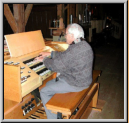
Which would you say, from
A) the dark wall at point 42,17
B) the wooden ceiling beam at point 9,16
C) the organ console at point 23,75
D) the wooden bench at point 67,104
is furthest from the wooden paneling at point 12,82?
the dark wall at point 42,17

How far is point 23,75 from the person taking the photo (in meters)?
1.87

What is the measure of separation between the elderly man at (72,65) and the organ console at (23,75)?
0.71 ft

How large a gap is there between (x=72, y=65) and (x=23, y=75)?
57 cm

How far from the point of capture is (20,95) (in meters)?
1.75

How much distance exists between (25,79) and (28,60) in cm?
47

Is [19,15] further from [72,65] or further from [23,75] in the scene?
[72,65]

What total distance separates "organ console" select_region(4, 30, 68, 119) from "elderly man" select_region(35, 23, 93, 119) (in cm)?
22

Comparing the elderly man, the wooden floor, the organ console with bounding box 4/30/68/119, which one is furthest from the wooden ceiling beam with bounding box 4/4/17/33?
the wooden floor

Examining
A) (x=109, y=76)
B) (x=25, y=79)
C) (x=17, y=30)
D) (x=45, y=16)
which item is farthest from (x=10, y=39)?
(x=45, y=16)

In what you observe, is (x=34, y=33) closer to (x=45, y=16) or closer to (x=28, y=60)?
(x=28, y=60)

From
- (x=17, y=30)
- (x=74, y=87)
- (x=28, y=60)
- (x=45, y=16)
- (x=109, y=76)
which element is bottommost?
(x=109, y=76)

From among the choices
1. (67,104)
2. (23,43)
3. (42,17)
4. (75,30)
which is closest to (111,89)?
(67,104)

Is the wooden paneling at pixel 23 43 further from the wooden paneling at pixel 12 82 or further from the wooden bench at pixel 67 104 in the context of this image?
the wooden bench at pixel 67 104

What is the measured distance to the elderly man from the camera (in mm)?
1831
